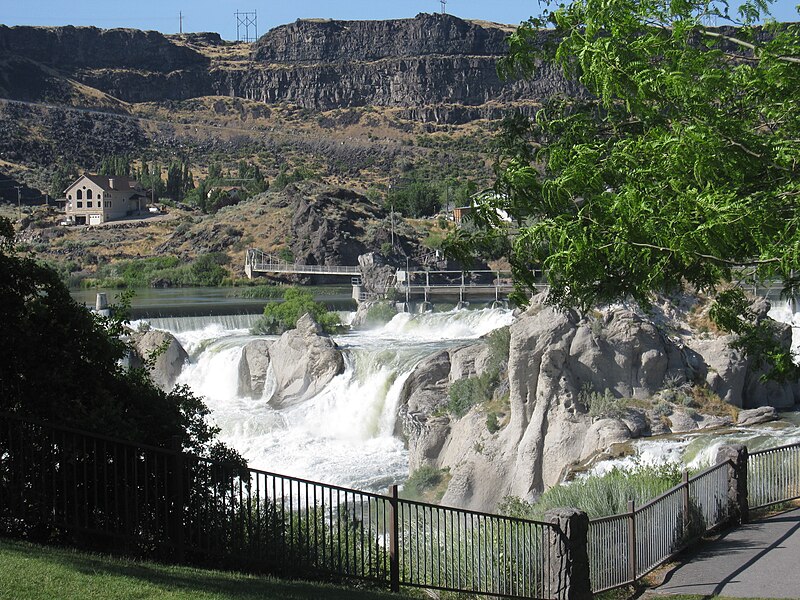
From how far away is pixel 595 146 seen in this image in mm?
10117

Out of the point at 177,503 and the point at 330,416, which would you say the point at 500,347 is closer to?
the point at 330,416

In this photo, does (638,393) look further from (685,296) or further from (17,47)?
(17,47)

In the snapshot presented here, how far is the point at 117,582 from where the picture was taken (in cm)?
790

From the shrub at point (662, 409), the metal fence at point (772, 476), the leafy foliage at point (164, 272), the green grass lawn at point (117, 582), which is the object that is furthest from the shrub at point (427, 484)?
the leafy foliage at point (164, 272)

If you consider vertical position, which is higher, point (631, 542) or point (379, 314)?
point (379, 314)

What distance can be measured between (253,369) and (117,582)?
2722 cm

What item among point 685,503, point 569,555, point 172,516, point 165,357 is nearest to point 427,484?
point 685,503

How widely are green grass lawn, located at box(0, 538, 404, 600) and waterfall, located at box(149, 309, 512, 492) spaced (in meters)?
13.5

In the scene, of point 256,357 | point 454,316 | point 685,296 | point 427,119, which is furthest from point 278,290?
point 427,119

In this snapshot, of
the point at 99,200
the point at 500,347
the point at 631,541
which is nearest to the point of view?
the point at 631,541

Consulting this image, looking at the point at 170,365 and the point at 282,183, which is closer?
the point at 170,365

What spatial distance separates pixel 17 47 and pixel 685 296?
19512cm

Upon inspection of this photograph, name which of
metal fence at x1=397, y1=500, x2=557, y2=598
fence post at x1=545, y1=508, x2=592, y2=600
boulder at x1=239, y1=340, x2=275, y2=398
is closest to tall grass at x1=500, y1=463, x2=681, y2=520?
metal fence at x1=397, y1=500, x2=557, y2=598

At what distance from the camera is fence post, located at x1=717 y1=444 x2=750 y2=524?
13.3 metres
